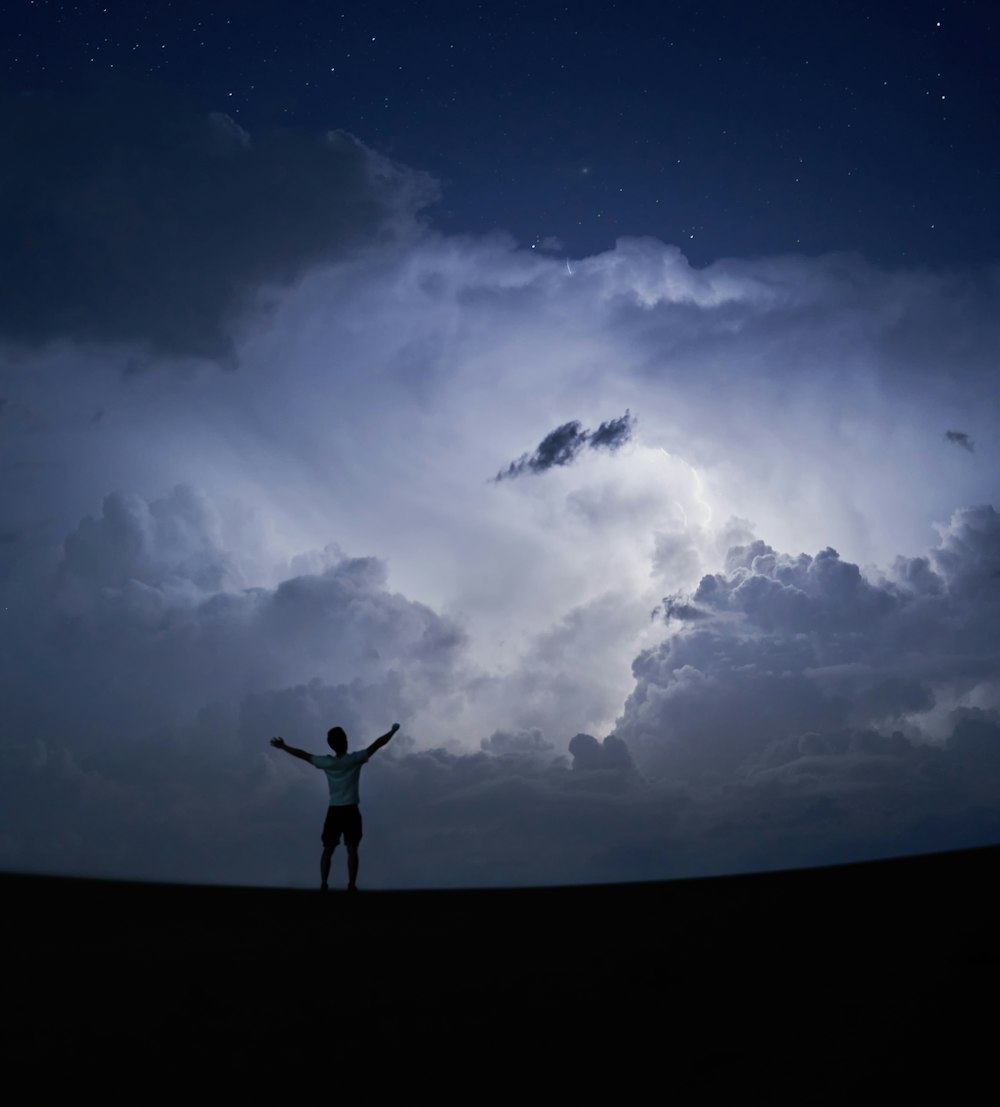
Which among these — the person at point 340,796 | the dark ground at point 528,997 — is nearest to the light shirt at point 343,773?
the person at point 340,796

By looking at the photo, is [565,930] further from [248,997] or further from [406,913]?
[248,997]

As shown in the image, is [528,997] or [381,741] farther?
[381,741]

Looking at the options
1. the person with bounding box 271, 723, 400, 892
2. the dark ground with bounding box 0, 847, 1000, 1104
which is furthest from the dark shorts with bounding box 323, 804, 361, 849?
the dark ground with bounding box 0, 847, 1000, 1104

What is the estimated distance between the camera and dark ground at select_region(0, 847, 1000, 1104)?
3988mm

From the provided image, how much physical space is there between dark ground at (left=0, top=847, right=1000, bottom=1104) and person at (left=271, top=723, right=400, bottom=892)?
9.03 ft

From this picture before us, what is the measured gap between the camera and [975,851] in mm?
10570

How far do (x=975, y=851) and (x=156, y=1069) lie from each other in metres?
9.82

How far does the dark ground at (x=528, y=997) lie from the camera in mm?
3988

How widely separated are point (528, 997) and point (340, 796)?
6464 mm

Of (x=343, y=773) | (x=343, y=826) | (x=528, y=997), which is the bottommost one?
(x=528, y=997)

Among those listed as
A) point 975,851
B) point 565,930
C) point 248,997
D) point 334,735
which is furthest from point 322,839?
point 975,851

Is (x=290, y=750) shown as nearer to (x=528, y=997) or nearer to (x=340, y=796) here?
(x=340, y=796)

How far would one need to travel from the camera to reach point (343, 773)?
11258 millimetres

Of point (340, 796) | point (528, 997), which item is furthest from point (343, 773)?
point (528, 997)
